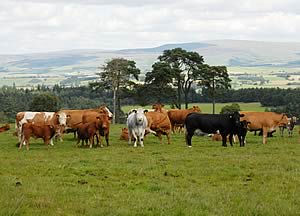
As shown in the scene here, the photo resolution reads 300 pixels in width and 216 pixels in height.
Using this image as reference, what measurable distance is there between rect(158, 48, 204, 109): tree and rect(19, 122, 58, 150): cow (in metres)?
43.6

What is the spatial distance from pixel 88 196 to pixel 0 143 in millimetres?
16529

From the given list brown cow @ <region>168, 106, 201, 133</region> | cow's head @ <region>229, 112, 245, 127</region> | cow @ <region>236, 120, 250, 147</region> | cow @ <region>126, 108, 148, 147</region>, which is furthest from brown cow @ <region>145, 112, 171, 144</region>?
brown cow @ <region>168, 106, 201, 133</region>

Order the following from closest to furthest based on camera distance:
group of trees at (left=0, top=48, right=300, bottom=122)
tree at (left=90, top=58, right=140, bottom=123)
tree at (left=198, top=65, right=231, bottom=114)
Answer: group of trees at (left=0, top=48, right=300, bottom=122)
tree at (left=198, top=65, right=231, bottom=114)
tree at (left=90, top=58, right=140, bottom=123)

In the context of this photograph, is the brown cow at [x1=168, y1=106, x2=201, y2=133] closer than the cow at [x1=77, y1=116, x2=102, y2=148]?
No

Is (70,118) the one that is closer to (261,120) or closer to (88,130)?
(88,130)

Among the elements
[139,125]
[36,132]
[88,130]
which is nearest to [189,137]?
[139,125]

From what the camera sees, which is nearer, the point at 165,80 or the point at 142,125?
the point at 142,125

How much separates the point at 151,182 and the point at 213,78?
180 feet

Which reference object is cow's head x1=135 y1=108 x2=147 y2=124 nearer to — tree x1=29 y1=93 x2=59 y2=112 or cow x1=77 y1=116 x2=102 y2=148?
cow x1=77 y1=116 x2=102 y2=148

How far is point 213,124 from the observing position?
973 inches

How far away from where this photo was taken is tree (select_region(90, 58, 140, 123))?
67.5 meters

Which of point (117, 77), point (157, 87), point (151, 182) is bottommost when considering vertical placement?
point (151, 182)

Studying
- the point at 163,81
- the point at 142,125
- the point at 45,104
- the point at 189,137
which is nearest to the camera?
the point at 189,137

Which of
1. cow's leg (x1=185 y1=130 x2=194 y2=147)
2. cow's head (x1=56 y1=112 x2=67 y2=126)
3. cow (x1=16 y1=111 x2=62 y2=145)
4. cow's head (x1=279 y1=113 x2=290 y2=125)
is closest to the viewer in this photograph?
cow's leg (x1=185 y1=130 x2=194 y2=147)
